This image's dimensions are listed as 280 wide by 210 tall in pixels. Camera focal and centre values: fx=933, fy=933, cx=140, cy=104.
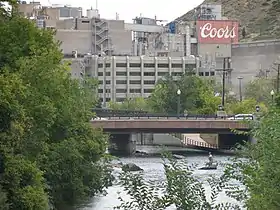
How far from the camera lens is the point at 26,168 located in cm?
3738

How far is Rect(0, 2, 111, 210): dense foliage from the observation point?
36.4 metres

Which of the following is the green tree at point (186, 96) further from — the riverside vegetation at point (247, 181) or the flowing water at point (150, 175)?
the riverside vegetation at point (247, 181)

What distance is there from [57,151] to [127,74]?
5338 inches

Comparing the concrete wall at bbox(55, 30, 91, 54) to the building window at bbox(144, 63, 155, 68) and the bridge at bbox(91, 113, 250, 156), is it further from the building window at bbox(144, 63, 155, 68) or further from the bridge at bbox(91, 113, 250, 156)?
the bridge at bbox(91, 113, 250, 156)

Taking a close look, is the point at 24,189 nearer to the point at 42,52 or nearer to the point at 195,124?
the point at 42,52

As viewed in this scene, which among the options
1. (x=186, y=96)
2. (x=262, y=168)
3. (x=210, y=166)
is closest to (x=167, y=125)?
(x=210, y=166)

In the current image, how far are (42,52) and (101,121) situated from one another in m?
46.1

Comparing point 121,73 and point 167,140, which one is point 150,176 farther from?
point 121,73

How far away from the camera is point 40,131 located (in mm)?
42812

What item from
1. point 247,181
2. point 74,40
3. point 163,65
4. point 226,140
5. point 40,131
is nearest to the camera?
point 247,181

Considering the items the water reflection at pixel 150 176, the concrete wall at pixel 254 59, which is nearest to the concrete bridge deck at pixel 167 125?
the water reflection at pixel 150 176

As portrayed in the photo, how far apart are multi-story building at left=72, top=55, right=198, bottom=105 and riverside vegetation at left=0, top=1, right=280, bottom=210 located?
121 m

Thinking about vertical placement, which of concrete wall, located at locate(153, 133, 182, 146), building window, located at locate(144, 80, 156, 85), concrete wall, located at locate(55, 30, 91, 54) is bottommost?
concrete wall, located at locate(153, 133, 182, 146)

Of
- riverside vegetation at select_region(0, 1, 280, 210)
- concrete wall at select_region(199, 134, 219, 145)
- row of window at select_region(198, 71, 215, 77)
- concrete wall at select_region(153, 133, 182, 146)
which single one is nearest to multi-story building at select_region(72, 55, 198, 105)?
row of window at select_region(198, 71, 215, 77)
